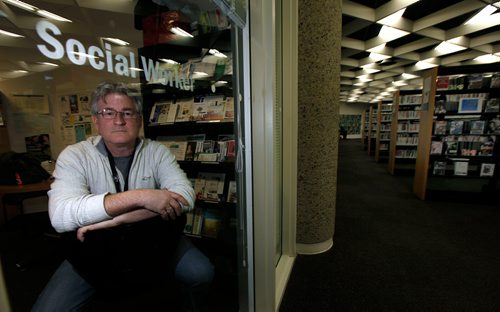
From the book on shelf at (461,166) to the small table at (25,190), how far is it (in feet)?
16.6

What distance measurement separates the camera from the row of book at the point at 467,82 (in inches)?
137

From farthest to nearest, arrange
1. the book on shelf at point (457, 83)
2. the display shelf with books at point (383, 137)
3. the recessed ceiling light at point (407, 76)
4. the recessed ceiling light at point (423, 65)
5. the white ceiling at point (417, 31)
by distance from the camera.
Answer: the recessed ceiling light at point (407, 76) → the recessed ceiling light at point (423, 65) → the display shelf with books at point (383, 137) → the white ceiling at point (417, 31) → the book on shelf at point (457, 83)

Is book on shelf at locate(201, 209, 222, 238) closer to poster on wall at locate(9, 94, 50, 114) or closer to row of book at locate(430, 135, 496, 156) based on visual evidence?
poster on wall at locate(9, 94, 50, 114)

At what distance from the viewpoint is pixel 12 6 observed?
61 centimetres

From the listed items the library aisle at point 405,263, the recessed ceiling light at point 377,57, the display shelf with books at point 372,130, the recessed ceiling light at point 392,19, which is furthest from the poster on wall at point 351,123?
the library aisle at point 405,263

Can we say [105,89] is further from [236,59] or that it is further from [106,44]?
[236,59]

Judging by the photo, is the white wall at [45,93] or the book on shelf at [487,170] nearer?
the white wall at [45,93]

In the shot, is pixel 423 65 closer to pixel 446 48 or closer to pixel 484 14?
pixel 446 48

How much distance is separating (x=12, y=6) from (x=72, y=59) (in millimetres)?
177

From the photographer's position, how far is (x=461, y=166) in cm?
370

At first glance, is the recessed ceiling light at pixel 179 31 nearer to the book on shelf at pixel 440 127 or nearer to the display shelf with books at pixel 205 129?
the display shelf with books at pixel 205 129

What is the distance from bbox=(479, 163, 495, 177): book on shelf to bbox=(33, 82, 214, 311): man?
4.88 metres

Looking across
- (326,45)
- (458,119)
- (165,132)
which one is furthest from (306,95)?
(458,119)

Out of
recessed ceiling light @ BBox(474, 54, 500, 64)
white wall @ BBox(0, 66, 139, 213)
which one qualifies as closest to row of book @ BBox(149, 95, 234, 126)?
white wall @ BBox(0, 66, 139, 213)
